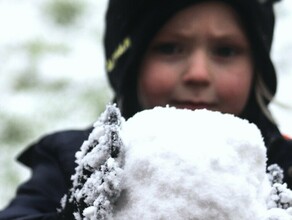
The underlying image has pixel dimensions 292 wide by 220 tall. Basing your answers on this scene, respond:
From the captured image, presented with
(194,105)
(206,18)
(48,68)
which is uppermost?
(206,18)

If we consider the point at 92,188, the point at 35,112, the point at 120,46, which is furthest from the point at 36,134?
the point at 92,188

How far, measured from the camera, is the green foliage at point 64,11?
157 inches

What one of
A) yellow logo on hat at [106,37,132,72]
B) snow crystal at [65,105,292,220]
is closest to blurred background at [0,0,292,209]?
yellow logo on hat at [106,37,132,72]

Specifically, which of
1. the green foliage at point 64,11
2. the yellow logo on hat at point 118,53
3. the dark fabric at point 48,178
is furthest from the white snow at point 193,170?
the green foliage at point 64,11

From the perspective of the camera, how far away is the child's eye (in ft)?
4.17

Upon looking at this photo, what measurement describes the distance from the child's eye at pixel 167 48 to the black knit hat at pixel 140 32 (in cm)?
2

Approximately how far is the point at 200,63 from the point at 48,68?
2.62 metres

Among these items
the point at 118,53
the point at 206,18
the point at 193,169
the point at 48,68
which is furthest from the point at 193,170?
the point at 48,68

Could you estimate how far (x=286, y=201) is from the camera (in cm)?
73

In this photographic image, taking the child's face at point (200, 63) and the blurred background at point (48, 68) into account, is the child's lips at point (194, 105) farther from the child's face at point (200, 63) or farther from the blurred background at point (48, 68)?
the blurred background at point (48, 68)

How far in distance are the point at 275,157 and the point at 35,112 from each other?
225cm

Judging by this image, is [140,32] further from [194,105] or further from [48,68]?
[48,68]

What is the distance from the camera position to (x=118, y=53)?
1.43 metres

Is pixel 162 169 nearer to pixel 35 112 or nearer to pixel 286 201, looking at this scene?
pixel 286 201
